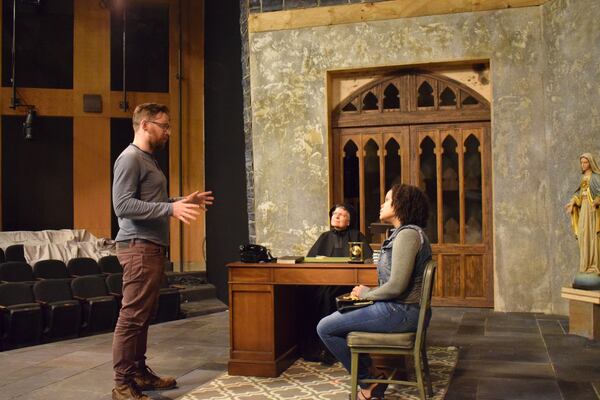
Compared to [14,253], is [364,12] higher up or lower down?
higher up

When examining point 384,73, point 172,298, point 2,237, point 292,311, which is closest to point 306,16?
point 384,73

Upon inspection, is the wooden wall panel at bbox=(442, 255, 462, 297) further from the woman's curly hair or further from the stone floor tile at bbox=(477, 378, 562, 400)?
the woman's curly hair

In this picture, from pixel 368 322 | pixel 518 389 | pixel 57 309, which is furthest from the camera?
pixel 57 309

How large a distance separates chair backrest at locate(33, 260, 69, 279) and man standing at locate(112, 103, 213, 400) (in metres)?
3.15

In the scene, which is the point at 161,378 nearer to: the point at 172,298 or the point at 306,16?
the point at 172,298

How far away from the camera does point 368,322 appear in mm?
3287

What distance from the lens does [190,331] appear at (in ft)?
19.9

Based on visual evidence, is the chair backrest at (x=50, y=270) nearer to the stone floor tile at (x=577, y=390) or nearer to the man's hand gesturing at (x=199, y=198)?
the man's hand gesturing at (x=199, y=198)

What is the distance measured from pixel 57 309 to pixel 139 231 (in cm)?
264

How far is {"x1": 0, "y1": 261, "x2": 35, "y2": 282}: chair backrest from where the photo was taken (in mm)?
6047

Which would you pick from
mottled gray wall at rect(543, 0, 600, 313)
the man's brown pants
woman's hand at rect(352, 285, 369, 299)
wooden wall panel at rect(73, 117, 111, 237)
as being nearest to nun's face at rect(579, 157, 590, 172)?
mottled gray wall at rect(543, 0, 600, 313)

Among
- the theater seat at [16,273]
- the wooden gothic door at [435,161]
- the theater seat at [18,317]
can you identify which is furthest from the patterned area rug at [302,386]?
the theater seat at [16,273]

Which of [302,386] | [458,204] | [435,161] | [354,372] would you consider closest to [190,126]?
[435,161]

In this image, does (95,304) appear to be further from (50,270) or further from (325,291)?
(325,291)
